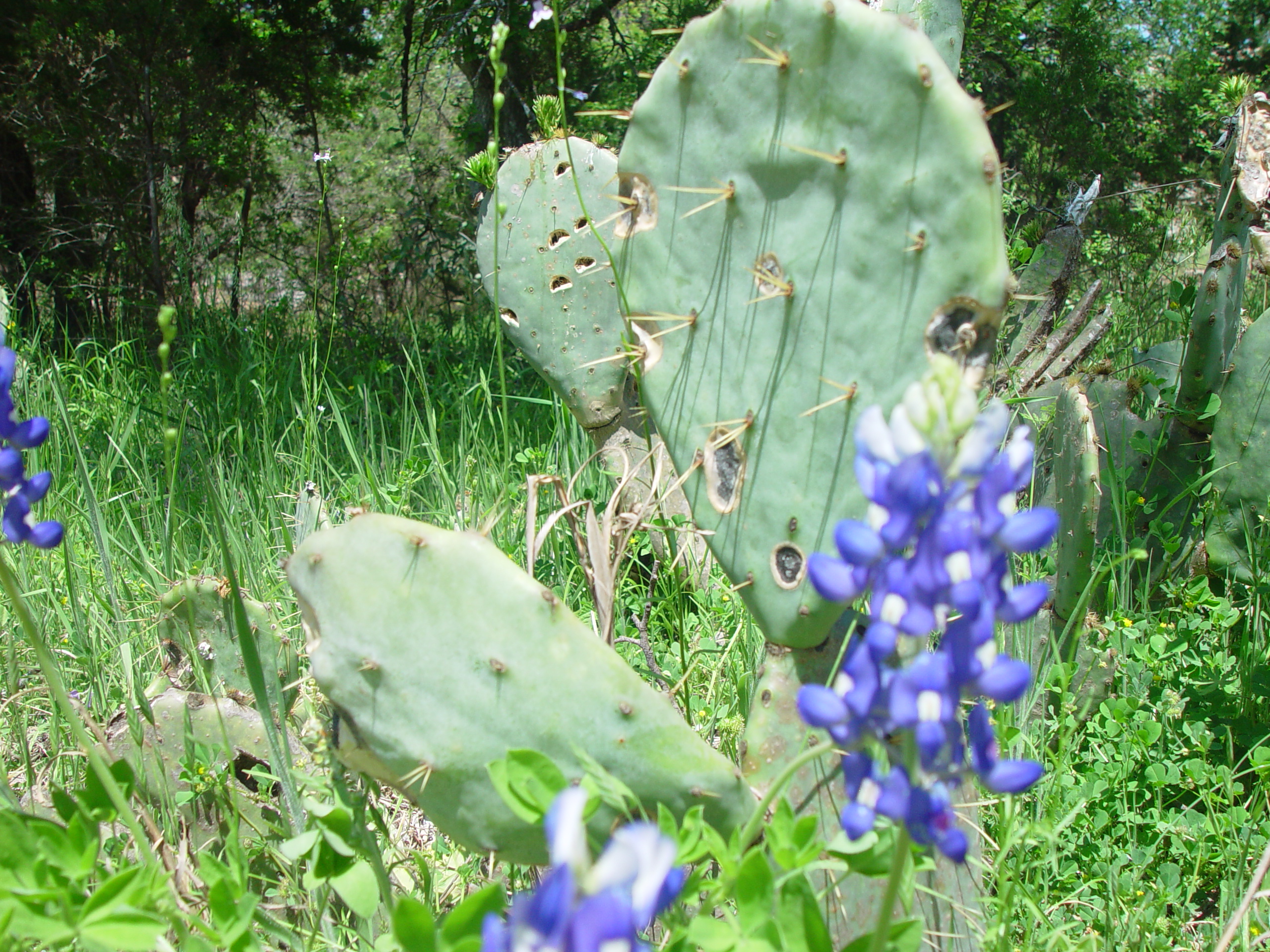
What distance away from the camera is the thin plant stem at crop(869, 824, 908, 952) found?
585 millimetres

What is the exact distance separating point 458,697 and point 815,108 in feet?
2.56

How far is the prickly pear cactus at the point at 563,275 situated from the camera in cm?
218

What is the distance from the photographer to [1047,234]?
3047 millimetres

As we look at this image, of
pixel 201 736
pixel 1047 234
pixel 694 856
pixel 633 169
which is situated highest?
pixel 633 169

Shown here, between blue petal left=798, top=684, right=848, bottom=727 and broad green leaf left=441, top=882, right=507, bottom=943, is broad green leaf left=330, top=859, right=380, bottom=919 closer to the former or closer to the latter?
broad green leaf left=441, top=882, right=507, bottom=943

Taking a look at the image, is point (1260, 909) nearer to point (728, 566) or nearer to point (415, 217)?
point (728, 566)

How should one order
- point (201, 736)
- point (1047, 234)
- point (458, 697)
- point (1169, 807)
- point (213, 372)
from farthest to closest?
1. point (213, 372)
2. point (1047, 234)
3. point (1169, 807)
4. point (201, 736)
5. point (458, 697)

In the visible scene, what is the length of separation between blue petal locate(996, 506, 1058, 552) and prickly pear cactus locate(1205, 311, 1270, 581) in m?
1.66

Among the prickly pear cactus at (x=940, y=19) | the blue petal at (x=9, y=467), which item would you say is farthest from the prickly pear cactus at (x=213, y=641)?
the prickly pear cactus at (x=940, y=19)

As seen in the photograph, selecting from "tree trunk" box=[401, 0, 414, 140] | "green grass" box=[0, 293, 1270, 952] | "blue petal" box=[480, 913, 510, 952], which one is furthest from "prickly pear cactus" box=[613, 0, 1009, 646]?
"tree trunk" box=[401, 0, 414, 140]

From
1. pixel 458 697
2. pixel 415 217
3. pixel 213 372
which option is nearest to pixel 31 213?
pixel 415 217

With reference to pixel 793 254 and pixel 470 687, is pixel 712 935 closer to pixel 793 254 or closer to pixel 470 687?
pixel 470 687

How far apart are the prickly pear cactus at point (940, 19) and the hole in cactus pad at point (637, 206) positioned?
1.22m

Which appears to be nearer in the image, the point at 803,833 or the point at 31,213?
the point at 803,833
